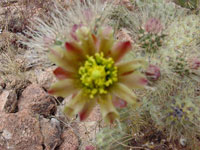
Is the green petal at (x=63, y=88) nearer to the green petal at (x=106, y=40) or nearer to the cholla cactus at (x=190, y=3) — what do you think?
the green petal at (x=106, y=40)

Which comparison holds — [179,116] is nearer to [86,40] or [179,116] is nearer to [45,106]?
[86,40]

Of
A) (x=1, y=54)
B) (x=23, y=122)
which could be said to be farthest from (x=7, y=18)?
(x=23, y=122)

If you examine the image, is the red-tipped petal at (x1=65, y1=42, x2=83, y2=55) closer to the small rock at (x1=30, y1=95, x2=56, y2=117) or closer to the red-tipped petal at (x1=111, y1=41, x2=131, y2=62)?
the red-tipped petal at (x1=111, y1=41, x2=131, y2=62)

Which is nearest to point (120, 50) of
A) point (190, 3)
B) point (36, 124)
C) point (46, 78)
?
point (36, 124)

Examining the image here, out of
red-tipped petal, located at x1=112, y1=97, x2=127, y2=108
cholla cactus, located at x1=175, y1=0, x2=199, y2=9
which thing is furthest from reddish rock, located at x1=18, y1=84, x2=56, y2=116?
cholla cactus, located at x1=175, y1=0, x2=199, y2=9

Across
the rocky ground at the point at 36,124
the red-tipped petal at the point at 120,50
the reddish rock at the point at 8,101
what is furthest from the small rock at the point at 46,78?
the red-tipped petal at the point at 120,50

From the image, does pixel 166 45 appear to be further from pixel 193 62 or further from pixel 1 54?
pixel 1 54

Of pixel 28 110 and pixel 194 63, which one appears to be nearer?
pixel 194 63
